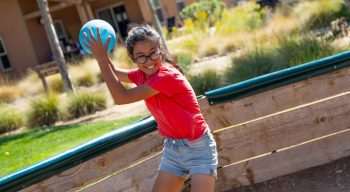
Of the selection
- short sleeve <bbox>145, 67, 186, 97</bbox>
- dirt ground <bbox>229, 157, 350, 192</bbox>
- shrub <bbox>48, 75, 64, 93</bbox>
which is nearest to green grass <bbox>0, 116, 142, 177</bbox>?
dirt ground <bbox>229, 157, 350, 192</bbox>

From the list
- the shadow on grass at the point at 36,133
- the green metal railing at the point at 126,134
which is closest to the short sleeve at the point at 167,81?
the green metal railing at the point at 126,134

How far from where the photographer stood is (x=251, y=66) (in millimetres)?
9039

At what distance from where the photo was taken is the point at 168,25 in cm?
2658

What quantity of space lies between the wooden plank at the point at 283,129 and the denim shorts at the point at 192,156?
1.20 metres

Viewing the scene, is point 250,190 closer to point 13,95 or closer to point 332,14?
point 332,14

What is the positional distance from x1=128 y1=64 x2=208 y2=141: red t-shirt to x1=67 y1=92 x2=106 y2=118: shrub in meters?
8.54

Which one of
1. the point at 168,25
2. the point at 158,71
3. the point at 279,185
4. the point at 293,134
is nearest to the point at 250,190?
the point at 279,185

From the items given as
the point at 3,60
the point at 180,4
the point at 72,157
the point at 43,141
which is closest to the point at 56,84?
the point at 43,141

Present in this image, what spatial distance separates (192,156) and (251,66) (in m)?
6.03

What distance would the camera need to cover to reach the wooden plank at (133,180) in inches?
156

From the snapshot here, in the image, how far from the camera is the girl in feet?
10.2

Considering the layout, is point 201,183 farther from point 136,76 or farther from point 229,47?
point 229,47

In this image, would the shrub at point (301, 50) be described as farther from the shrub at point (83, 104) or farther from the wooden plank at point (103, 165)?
the wooden plank at point (103, 165)

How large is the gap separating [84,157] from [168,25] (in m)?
23.1
